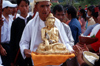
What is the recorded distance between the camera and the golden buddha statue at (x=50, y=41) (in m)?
3.75

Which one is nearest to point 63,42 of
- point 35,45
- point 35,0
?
point 35,45

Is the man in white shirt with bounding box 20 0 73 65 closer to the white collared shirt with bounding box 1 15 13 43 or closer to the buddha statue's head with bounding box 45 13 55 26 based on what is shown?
the buddha statue's head with bounding box 45 13 55 26

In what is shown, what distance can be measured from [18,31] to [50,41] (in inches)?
72.2

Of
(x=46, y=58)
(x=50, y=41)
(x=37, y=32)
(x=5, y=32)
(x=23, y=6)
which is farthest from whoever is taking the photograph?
(x=5, y=32)

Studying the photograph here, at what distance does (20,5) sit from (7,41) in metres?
1.46

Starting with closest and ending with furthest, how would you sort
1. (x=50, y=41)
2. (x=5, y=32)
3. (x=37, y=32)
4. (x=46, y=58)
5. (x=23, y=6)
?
(x=46, y=58) → (x=50, y=41) → (x=37, y=32) → (x=23, y=6) → (x=5, y=32)

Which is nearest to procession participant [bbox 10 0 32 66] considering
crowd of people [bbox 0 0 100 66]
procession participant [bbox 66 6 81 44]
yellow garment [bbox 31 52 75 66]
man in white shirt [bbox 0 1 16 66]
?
crowd of people [bbox 0 0 100 66]

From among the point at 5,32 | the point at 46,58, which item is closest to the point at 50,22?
the point at 46,58

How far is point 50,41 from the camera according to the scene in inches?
156

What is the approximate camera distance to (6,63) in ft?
21.2

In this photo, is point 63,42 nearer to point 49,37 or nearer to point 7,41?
point 49,37

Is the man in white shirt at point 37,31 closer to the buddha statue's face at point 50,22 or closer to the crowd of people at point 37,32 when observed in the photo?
the crowd of people at point 37,32

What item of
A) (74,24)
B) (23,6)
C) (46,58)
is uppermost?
(23,6)

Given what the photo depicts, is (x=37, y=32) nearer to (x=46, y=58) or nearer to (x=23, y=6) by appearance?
(x=46, y=58)
